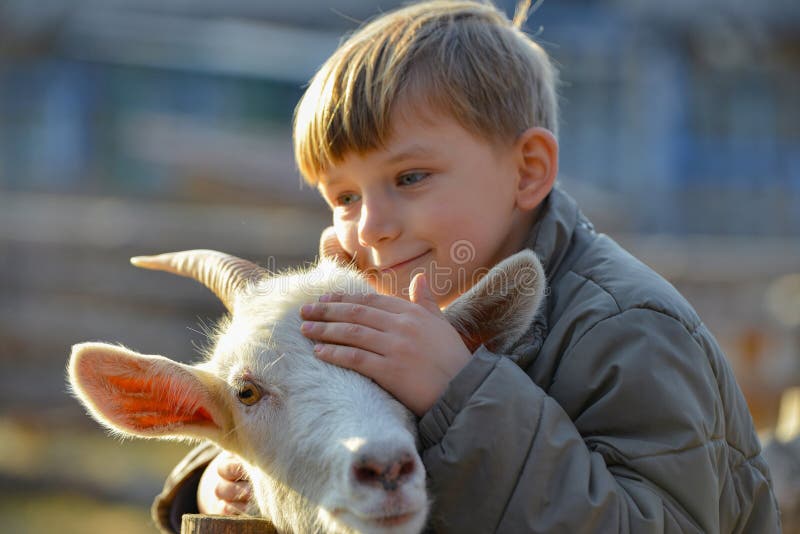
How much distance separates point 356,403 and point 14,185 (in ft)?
56.0

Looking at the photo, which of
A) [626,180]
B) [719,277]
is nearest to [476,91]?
[719,277]

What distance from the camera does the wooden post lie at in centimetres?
283

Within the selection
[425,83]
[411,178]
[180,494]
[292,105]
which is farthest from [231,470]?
[292,105]

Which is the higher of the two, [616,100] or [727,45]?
[727,45]

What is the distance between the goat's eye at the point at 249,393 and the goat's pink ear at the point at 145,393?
0.42 ft

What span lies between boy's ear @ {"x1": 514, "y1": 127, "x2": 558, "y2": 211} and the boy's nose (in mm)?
571

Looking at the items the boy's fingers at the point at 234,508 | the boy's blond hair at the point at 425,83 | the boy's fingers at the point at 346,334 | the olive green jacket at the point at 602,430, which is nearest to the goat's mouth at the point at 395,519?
the olive green jacket at the point at 602,430

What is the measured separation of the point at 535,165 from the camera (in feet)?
12.2

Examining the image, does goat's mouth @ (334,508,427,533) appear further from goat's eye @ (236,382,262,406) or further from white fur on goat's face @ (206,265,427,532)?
goat's eye @ (236,382,262,406)

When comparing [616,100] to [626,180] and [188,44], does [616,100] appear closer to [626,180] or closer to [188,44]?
[626,180]

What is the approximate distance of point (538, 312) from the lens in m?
3.25

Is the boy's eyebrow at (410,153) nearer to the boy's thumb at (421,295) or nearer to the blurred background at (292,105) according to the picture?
the boy's thumb at (421,295)

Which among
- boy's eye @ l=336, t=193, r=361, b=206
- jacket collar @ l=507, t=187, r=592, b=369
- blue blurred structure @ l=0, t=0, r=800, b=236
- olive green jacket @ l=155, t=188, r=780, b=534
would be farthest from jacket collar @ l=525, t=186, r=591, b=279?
blue blurred structure @ l=0, t=0, r=800, b=236

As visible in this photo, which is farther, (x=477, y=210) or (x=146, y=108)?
(x=146, y=108)
